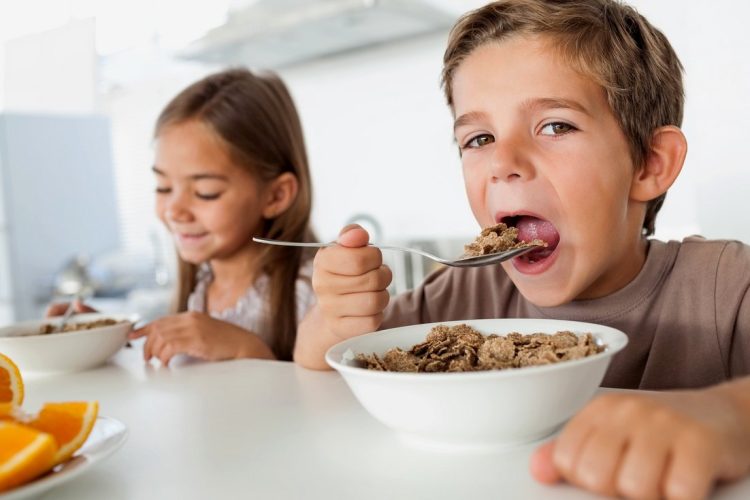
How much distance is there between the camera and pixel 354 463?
1.82 ft

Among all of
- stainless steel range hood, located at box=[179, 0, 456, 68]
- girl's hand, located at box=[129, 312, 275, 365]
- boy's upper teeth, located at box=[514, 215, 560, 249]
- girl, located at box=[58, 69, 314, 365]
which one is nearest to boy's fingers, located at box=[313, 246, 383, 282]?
boy's upper teeth, located at box=[514, 215, 560, 249]

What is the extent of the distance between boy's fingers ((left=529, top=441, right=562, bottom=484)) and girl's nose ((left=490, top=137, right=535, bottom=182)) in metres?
0.50

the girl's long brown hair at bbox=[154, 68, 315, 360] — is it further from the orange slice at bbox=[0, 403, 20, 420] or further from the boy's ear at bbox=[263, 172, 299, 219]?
the orange slice at bbox=[0, 403, 20, 420]

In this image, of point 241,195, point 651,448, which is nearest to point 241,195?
point 241,195

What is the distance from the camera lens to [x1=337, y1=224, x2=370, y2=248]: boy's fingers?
857 millimetres

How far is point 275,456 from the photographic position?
0.58 meters

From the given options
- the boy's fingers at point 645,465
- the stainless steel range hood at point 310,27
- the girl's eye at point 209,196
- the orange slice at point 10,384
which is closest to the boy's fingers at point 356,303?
the orange slice at point 10,384

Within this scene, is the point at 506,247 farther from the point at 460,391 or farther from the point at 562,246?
the point at 460,391

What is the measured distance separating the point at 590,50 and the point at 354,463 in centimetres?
66

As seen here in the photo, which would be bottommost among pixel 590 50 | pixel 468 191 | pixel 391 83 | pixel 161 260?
pixel 161 260

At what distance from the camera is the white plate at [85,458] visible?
0.47 metres

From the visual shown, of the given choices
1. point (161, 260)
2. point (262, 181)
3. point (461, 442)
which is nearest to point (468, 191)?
point (461, 442)

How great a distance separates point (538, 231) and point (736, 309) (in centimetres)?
30

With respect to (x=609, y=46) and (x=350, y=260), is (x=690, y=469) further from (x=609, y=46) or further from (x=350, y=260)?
(x=609, y=46)
